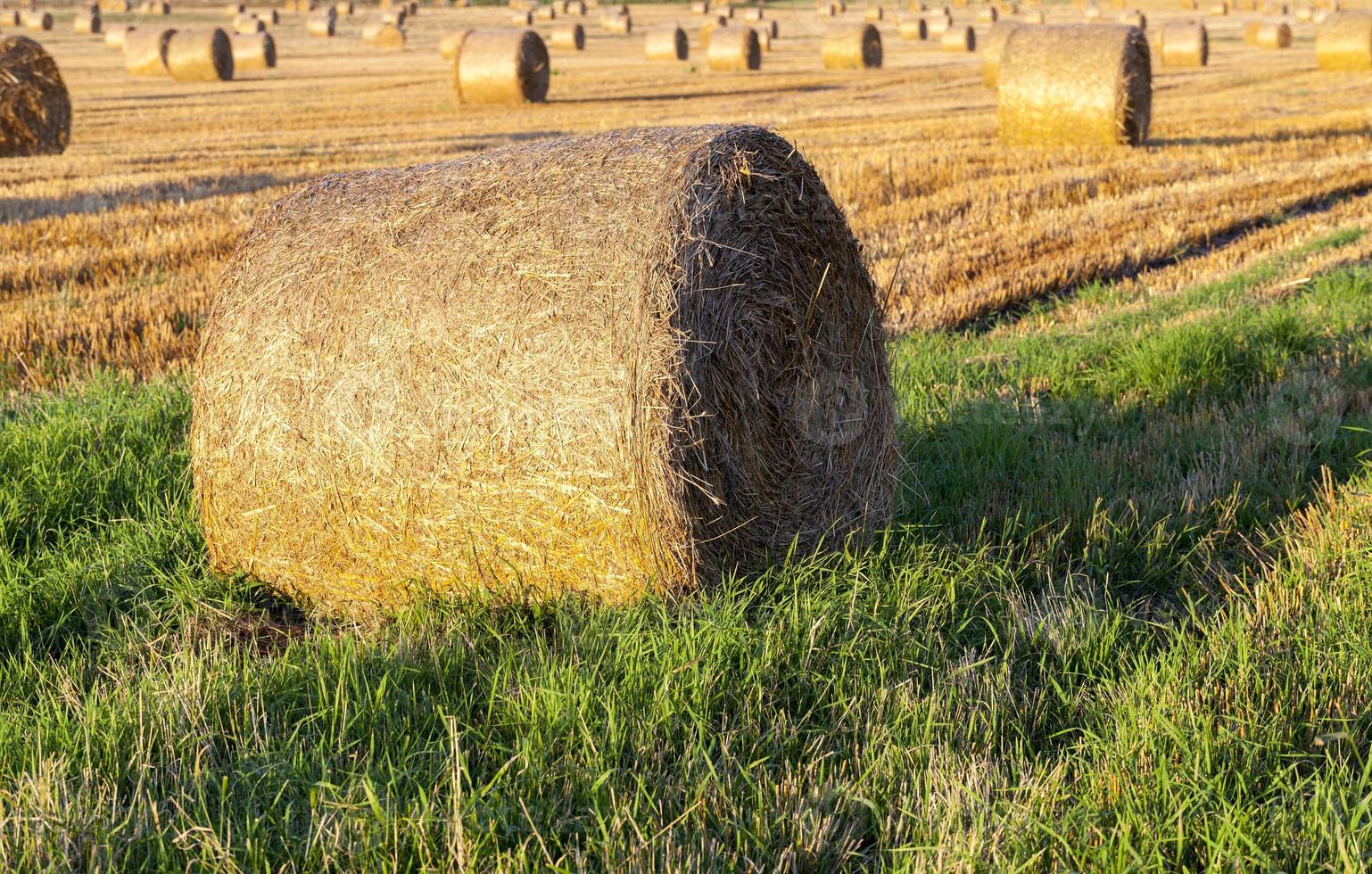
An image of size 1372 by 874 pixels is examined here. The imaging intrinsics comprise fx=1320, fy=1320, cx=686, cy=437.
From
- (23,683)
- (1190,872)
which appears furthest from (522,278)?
(1190,872)

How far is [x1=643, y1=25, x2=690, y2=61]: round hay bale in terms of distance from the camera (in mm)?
39625

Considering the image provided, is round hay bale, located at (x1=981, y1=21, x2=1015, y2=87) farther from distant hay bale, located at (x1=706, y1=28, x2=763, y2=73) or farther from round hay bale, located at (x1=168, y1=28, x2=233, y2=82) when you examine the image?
round hay bale, located at (x1=168, y1=28, x2=233, y2=82)

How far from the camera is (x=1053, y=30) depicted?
649 inches

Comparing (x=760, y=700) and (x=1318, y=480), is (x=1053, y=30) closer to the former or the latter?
(x=1318, y=480)

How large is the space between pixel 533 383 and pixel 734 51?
109 feet

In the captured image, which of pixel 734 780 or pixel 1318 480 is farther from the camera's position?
pixel 1318 480

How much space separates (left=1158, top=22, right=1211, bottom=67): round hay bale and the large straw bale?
11741mm

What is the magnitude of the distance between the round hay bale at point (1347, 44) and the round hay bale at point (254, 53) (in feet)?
90.4

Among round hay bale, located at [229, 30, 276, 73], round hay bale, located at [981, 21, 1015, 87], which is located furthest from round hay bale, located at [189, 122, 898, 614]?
round hay bale, located at [229, 30, 276, 73]

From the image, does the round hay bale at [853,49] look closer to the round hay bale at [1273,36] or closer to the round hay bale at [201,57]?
the round hay bale at [1273,36]

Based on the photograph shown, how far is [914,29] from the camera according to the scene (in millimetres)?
50562

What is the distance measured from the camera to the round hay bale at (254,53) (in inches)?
1465

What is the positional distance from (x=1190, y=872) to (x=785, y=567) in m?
1.55

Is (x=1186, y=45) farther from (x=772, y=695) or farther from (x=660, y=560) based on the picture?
(x=772, y=695)
